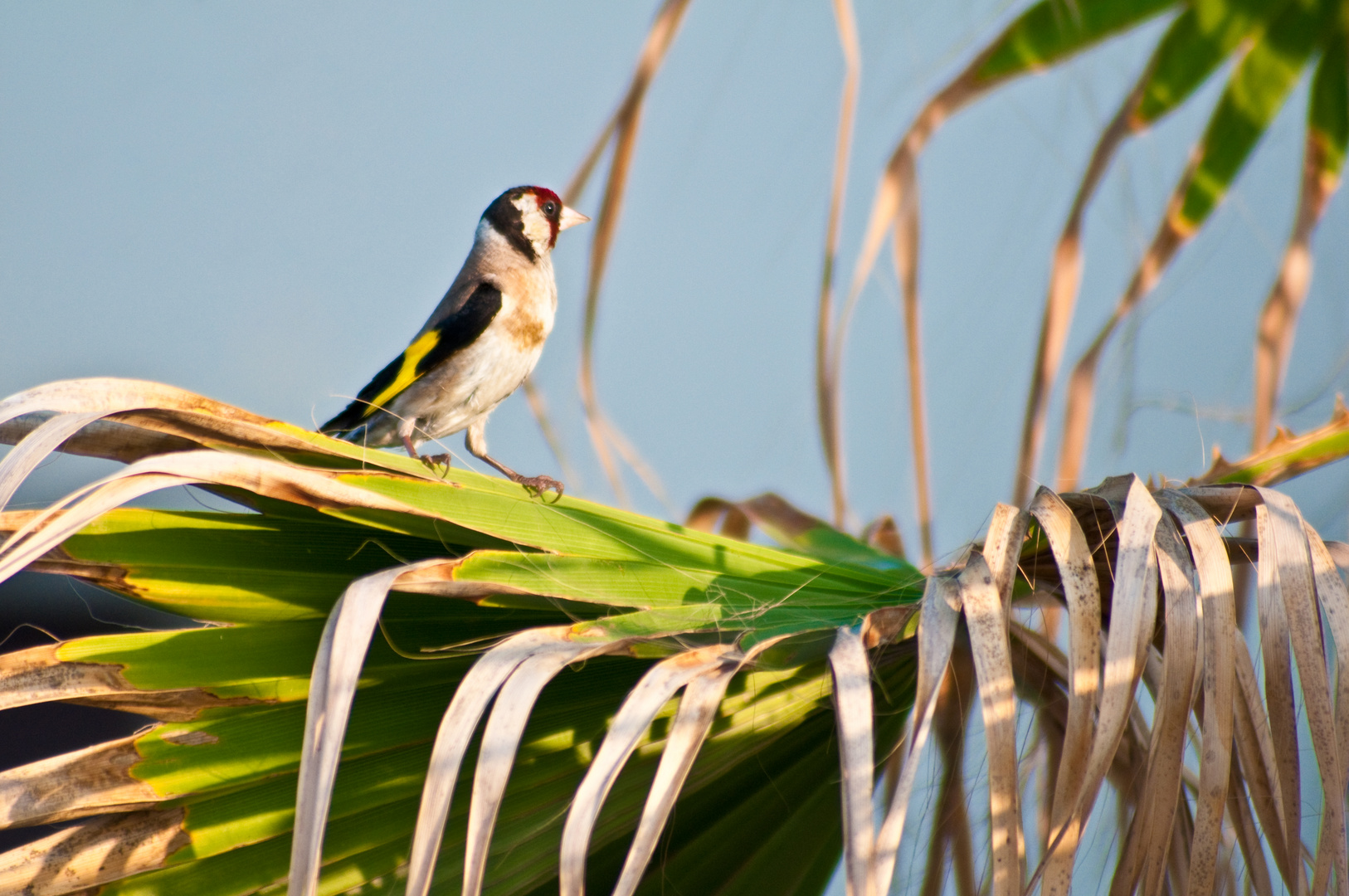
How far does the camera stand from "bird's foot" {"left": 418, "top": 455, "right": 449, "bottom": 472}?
1.05m

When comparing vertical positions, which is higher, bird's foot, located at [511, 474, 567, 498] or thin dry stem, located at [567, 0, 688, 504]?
thin dry stem, located at [567, 0, 688, 504]

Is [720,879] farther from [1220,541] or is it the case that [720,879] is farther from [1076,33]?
[1076,33]

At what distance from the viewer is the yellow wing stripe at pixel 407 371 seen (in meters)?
1.54

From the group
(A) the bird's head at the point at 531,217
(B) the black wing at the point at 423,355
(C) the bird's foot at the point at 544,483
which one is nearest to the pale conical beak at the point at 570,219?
(A) the bird's head at the point at 531,217

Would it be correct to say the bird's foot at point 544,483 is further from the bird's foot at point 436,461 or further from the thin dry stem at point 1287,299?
the thin dry stem at point 1287,299

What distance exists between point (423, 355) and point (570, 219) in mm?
721

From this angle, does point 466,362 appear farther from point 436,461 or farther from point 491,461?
point 436,461

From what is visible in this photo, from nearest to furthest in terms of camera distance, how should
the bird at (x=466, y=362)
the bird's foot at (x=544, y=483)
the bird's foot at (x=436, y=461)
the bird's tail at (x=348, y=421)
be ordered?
the bird's foot at (x=436, y=461), the bird's foot at (x=544, y=483), the bird's tail at (x=348, y=421), the bird at (x=466, y=362)

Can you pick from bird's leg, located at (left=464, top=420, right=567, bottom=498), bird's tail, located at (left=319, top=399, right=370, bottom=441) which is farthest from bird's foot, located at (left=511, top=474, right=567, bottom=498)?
bird's tail, located at (left=319, top=399, right=370, bottom=441)

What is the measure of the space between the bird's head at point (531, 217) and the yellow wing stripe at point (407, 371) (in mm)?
462

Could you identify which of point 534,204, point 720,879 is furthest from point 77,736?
point 720,879

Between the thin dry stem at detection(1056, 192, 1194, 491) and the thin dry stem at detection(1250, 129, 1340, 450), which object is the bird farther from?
the thin dry stem at detection(1250, 129, 1340, 450)

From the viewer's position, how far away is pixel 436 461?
45.0 inches

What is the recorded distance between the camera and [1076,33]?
1.59 metres
